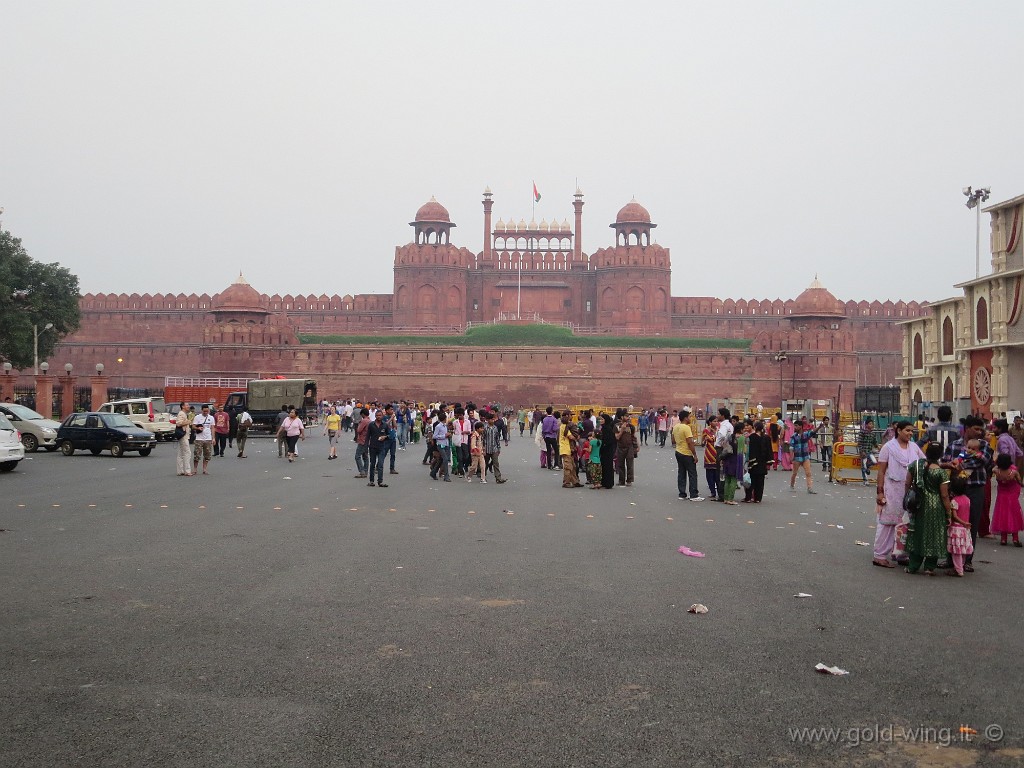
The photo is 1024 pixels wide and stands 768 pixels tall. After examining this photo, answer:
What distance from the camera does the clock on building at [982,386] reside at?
21.6 meters

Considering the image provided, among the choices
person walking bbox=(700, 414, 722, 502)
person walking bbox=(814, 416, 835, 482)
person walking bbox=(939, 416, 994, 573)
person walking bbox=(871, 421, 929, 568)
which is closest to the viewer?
person walking bbox=(871, 421, 929, 568)

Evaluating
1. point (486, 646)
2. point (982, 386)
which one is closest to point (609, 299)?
point (982, 386)

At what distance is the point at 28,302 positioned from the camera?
1328 inches

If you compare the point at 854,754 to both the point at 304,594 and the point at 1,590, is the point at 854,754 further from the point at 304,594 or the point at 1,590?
the point at 1,590

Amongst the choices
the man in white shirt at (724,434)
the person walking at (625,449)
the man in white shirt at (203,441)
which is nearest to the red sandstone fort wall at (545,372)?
the man in white shirt at (203,441)

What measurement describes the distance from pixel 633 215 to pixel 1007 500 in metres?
43.5

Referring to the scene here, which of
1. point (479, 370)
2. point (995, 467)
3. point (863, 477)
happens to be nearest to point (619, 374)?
point (479, 370)

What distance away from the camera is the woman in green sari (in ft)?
21.6

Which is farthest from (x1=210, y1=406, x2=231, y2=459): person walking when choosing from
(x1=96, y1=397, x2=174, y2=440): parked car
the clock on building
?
the clock on building

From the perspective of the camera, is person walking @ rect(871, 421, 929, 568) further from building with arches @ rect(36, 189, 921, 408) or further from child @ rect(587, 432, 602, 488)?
building with arches @ rect(36, 189, 921, 408)

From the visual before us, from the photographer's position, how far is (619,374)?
43.0 m

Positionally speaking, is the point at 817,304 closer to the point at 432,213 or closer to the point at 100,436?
the point at 432,213

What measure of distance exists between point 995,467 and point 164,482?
30.4 ft

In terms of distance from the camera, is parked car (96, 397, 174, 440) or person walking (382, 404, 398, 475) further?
parked car (96, 397, 174, 440)
